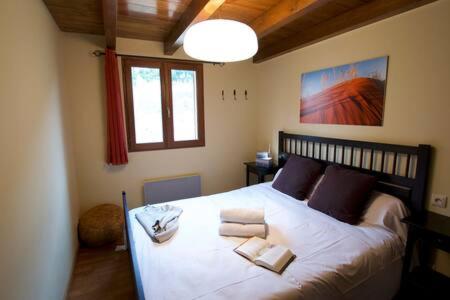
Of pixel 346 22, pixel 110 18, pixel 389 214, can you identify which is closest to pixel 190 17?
pixel 110 18

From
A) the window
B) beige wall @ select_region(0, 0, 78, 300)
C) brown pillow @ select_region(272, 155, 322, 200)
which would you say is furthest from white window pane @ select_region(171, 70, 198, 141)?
brown pillow @ select_region(272, 155, 322, 200)

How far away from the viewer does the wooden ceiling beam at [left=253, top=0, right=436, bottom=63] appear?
5.97 ft

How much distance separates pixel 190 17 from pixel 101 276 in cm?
249

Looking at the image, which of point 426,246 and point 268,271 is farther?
point 426,246

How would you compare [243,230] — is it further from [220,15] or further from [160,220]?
[220,15]

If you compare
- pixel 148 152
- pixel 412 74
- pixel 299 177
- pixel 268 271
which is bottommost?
pixel 268 271

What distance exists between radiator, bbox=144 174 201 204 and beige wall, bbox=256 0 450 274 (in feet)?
6.27

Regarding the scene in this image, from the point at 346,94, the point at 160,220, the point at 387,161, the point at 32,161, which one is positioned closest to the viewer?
the point at 32,161

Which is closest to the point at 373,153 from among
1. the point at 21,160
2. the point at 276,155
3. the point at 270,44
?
the point at 276,155

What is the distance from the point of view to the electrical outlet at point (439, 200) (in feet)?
5.73

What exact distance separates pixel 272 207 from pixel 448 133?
1.46 m

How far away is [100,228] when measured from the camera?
2.59 meters

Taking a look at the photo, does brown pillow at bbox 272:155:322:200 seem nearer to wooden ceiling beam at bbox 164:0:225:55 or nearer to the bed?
the bed

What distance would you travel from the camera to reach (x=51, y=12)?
84.0 inches
